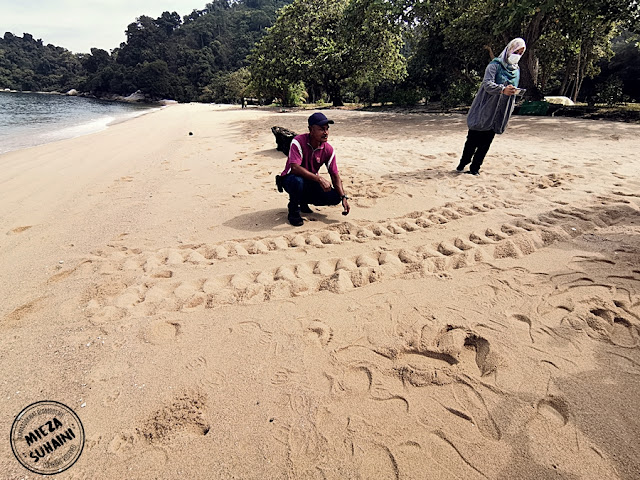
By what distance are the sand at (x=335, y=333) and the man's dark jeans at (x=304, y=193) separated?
0.26 m

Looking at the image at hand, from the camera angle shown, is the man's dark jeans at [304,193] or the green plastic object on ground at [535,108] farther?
the green plastic object on ground at [535,108]

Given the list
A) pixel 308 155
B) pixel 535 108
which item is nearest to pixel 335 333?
pixel 308 155

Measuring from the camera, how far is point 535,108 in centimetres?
1180

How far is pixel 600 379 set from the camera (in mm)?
1676

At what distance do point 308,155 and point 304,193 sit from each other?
46cm

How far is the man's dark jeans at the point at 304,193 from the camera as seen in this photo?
349cm

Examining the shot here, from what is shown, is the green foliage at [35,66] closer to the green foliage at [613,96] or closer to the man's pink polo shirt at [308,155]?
the man's pink polo shirt at [308,155]

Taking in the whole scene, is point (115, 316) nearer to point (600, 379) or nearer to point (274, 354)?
point (274, 354)

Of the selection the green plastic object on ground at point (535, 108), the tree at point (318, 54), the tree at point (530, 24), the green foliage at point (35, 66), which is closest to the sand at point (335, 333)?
the tree at point (530, 24)

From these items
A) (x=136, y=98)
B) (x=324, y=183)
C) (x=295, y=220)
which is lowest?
(x=295, y=220)

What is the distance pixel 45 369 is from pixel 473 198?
4.64 m

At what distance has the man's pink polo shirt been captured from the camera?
133 inches

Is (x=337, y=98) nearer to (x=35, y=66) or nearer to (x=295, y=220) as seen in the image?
(x=295, y=220)

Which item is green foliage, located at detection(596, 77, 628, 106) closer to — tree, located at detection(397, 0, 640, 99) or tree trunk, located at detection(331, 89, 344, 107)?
tree, located at detection(397, 0, 640, 99)
